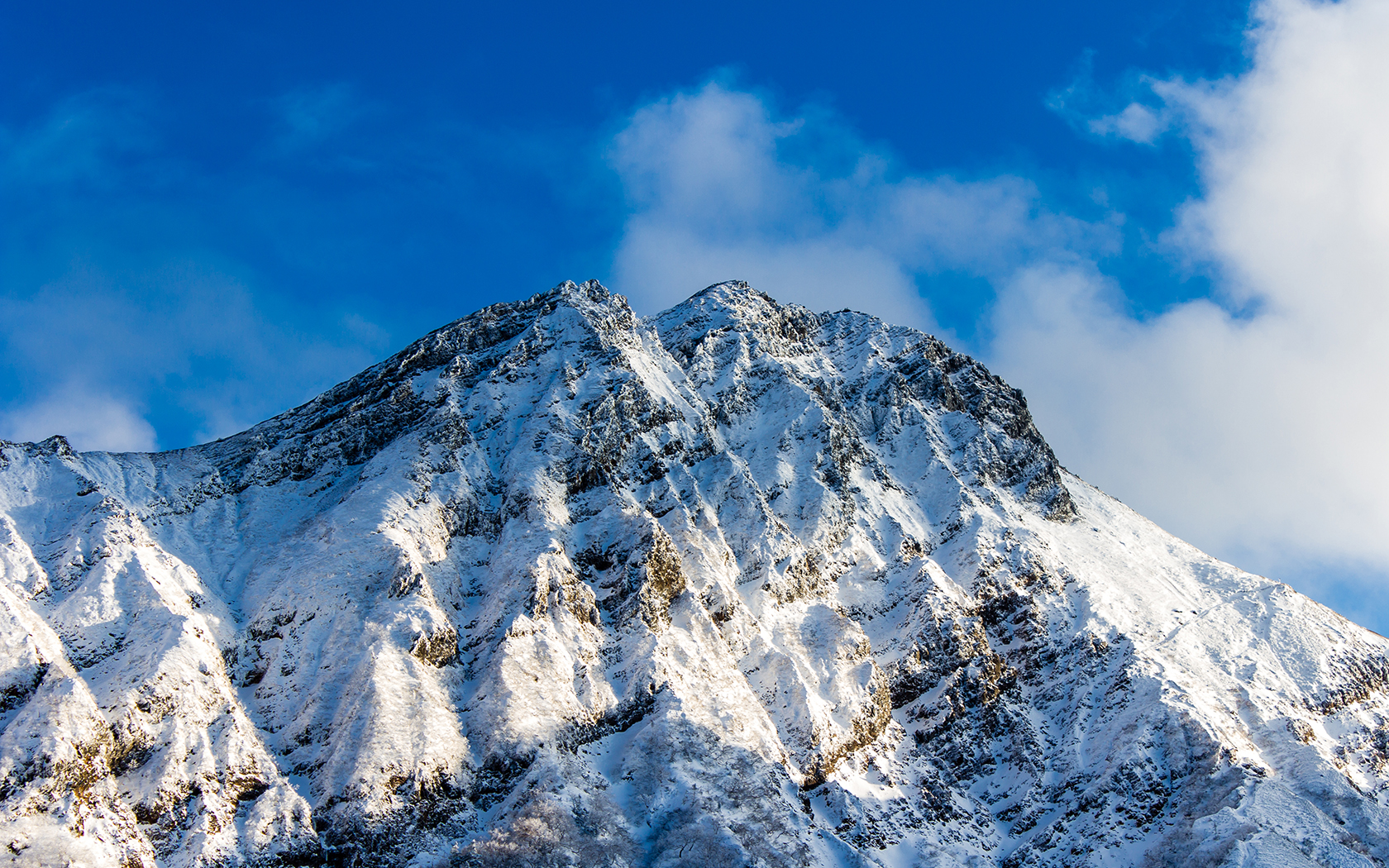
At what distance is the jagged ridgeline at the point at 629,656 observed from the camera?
72.1 m

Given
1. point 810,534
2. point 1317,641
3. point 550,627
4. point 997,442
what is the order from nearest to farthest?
point 550,627 → point 1317,641 → point 810,534 → point 997,442

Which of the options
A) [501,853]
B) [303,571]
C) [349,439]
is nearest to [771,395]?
[349,439]

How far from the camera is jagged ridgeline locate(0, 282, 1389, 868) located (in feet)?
236

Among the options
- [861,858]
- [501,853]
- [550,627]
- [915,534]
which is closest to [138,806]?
[501,853]

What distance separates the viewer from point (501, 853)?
6906 centimetres

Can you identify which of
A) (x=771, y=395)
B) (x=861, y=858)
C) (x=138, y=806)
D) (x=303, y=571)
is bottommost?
(x=861, y=858)

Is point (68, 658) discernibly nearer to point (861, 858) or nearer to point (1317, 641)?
point (861, 858)

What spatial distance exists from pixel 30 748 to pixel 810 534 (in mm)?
74674

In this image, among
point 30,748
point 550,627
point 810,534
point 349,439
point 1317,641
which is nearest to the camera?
point 30,748

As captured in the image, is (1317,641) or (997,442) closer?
(1317,641)

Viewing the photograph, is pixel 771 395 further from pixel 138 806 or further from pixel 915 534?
pixel 138 806

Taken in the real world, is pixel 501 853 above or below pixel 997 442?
below

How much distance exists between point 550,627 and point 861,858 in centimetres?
3332

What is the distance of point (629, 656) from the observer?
87.1 meters
